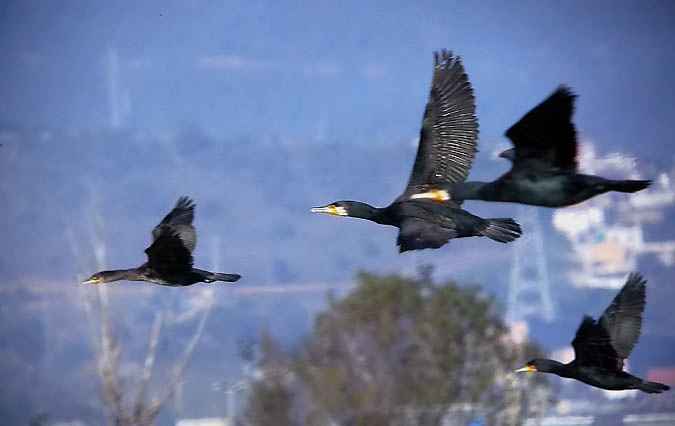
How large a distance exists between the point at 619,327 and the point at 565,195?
227 cm

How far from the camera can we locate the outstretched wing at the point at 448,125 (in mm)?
8672

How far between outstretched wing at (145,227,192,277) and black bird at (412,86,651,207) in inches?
82.4

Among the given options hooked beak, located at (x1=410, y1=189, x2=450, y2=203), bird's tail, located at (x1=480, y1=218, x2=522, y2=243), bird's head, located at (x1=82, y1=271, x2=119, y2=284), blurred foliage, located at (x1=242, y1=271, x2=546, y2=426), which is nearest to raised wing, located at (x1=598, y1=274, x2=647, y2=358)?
bird's tail, located at (x1=480, y1=218, x2=522, y2=243)

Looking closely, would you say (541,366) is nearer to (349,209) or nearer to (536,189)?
(349,209)

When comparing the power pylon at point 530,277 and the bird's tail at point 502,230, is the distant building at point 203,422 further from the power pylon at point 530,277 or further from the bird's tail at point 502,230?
the bird's tail at point 502,230

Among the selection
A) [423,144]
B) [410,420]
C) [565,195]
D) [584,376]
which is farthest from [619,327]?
[410,420]

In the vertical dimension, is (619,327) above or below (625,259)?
below

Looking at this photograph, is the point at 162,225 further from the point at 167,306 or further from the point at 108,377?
the point at 167,306

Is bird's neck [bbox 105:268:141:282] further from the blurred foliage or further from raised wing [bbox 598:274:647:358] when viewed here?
the blurred foliage

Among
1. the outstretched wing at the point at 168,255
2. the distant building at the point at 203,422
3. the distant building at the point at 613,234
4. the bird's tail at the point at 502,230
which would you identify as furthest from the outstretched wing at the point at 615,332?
the distant building at the point at 613,234

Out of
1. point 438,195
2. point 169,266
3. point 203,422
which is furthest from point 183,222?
point 203,422

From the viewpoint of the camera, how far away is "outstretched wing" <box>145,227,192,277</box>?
7.98m

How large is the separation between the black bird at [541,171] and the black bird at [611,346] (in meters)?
1.76

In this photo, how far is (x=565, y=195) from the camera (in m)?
→ 6.50
